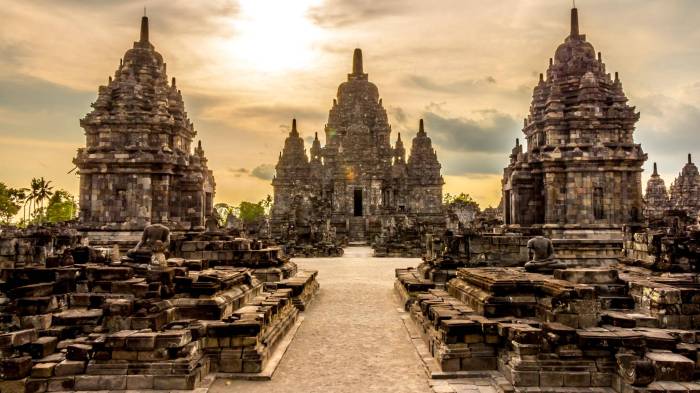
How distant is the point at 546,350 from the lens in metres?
6.47

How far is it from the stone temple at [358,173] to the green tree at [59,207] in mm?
29258

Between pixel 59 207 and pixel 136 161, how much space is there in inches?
1977

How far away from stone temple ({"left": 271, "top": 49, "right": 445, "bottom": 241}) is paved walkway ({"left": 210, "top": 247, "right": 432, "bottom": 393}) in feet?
83.0

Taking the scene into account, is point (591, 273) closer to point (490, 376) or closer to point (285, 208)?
point (490, 376)

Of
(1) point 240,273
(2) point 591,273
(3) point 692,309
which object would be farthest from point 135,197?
(3) point 692,309

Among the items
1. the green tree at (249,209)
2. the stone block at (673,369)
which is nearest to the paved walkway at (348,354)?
the stone block at (673,369)

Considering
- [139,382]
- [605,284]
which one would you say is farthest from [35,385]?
[605,284]

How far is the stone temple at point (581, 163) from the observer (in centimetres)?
2144

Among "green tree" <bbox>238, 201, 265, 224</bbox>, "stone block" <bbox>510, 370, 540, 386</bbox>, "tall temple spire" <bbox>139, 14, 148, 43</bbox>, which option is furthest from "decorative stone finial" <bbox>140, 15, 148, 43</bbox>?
"green tree" <bbox>238, 201, 265, 224</bbox>

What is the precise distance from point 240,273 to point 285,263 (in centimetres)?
582

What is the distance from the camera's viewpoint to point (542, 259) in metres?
10.0

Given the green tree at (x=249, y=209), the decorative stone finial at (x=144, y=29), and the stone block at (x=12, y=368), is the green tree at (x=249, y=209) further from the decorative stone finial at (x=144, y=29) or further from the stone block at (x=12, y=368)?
the stone block at (x=12, y=368)

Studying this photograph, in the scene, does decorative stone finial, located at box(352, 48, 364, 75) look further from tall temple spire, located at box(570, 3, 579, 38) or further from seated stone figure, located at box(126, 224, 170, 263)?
seated stone figure, located at box(126, 224, 170, 263)

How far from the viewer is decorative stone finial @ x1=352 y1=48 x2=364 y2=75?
184 ft
